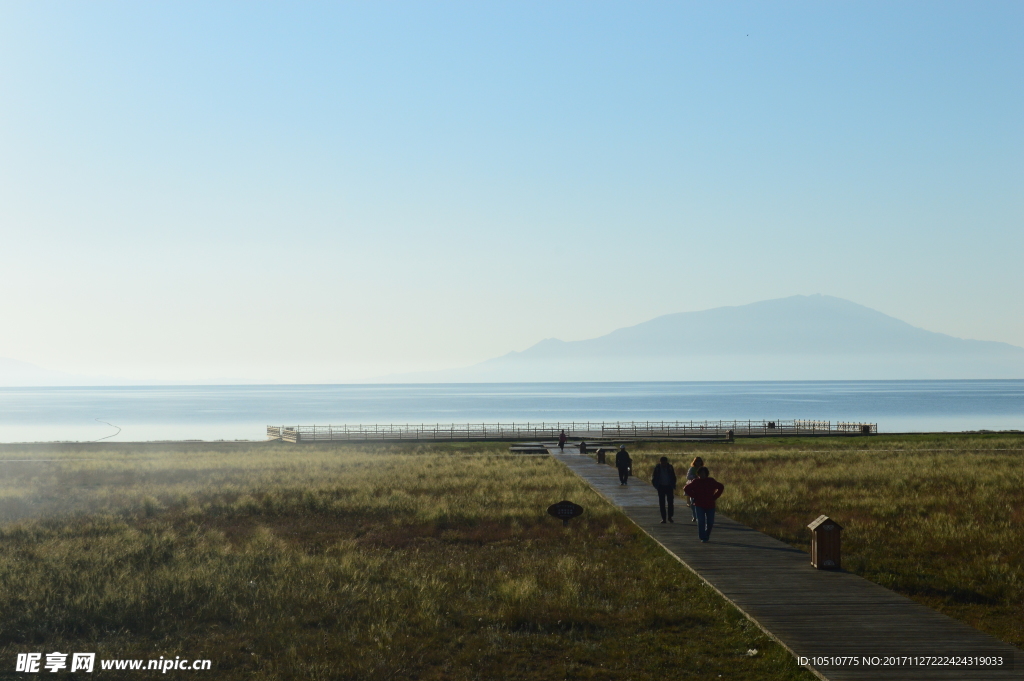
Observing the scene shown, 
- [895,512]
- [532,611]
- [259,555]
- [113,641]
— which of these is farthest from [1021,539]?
[113,641]

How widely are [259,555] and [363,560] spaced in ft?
6.82

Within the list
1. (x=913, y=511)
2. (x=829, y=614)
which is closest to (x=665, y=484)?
(x=913, y=511)

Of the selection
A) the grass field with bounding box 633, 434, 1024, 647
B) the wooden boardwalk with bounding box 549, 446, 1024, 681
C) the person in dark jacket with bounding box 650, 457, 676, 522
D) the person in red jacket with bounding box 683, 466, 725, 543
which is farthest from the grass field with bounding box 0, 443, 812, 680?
the grass field with bounding box 633, 434, 1024, 647

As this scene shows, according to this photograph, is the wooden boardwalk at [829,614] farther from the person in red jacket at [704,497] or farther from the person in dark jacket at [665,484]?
the person in dark jacket at [665,484]

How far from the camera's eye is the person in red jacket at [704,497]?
16359 millimetres

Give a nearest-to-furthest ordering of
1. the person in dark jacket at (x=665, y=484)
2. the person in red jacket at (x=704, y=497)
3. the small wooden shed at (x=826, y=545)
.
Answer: the small wooden shed at (x=826, y=545)
the person in red jacket at (x=704, y=497)
the person in dark jacket at (x=665, y=484)

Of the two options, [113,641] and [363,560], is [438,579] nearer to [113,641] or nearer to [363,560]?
[363,560]

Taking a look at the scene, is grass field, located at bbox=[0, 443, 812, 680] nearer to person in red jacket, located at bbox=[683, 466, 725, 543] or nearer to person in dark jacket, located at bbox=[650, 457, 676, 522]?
person in dark jacket, located at bbox=[650, 457, 676, 522]

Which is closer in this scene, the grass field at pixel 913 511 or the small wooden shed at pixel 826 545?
the grass field at pixel 913 511

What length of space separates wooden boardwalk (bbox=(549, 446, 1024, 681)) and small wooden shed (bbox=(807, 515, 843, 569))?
167 millimetres

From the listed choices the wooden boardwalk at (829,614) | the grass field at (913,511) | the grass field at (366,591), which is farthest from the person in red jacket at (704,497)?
the grass field at (913,511)

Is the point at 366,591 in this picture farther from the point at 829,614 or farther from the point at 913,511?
the point at 913,511

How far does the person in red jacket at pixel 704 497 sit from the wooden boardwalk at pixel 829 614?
332mm

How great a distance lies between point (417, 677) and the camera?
947cm
